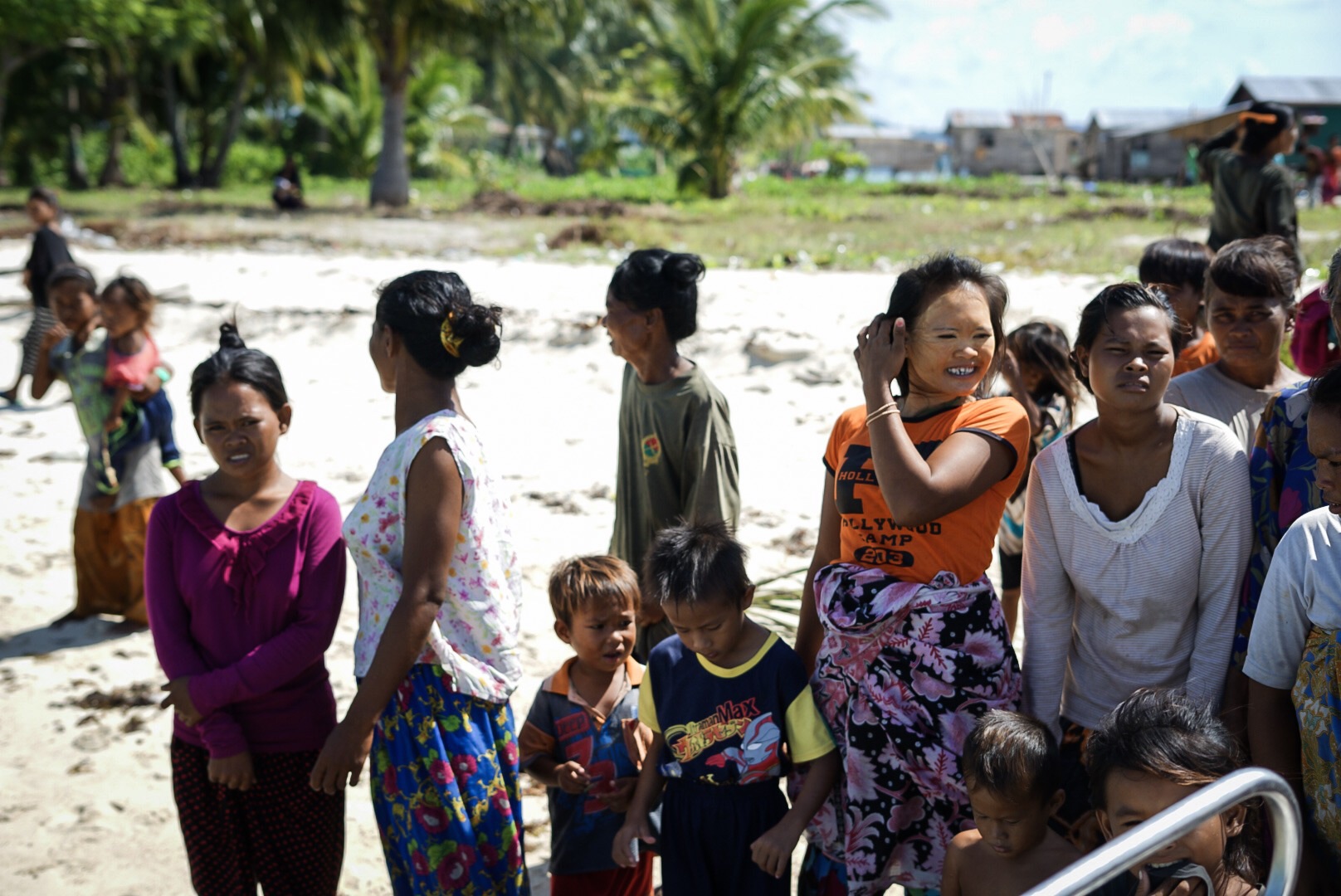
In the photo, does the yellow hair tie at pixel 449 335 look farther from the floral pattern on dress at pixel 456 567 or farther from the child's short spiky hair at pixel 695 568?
the child's short spiky hair at pixel 695 568

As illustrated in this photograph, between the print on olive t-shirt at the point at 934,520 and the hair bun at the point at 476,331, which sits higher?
the hair bun at the point at 476,331

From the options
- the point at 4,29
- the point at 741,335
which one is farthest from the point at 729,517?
the point at 4,29

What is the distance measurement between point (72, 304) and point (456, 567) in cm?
379

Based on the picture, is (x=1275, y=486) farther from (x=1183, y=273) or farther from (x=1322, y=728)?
(x=1183, y=273)

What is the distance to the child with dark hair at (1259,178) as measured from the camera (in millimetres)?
5152

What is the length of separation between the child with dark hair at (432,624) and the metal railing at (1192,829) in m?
1.40

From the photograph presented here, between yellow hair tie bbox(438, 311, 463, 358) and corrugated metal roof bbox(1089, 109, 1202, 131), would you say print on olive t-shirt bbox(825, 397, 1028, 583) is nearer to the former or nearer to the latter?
yellow hair tie bbox(438, 311, 463, 358)

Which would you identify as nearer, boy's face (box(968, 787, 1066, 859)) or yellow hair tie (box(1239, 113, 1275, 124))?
boy's face (box(968, 787, 1066, 859))

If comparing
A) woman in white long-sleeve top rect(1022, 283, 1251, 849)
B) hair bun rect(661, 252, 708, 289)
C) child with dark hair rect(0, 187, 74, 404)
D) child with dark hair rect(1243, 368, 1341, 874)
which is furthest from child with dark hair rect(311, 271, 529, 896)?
child with dark hair rect(0, 187, 74, 404)

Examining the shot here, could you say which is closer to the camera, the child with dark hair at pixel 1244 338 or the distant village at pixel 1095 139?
the child with dark hair at pixel 1244 338

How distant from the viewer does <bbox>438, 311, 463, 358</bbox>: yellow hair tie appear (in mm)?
2426

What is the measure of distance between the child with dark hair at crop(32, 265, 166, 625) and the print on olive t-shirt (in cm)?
402

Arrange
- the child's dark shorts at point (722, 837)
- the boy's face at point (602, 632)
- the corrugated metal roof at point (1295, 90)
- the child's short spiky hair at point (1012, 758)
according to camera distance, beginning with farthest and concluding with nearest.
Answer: the corrugated metal roof at point (1295, 90) → the boy's face at point (602, 632) → the child's dark shorts at point (722, 837) → the child's short spiky hair at point (1012, 758)

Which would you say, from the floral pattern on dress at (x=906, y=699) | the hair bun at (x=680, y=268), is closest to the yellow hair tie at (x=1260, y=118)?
the hair bun at (x=680, y=268)
